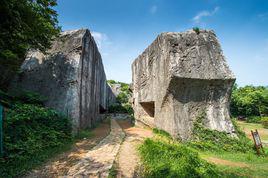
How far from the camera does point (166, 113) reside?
9.32 meters

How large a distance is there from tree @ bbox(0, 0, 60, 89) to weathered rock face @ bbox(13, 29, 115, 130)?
2.11 m

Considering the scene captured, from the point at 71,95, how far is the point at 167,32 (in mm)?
6386

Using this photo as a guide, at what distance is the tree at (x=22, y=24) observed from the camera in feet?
16.7

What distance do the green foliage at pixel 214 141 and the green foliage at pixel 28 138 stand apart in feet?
19.7

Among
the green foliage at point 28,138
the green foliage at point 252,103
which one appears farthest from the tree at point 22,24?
the green foliage at point 252,103

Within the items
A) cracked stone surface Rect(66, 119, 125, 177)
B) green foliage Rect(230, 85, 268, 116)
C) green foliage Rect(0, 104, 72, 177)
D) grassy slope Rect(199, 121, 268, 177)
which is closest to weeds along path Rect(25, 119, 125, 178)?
cracked stone surface Rect(66, 119, 125, 177)

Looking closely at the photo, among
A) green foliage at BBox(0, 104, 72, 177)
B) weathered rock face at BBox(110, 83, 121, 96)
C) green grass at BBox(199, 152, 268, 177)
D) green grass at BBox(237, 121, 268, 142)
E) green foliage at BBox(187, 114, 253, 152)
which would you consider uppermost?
weathered rock face at BBox(110, 83, 121, 96)

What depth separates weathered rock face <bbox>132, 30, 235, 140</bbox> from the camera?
8.45 meters

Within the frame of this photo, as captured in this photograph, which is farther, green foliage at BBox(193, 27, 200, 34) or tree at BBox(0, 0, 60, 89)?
green foliage at BBox(193, 27, 200, 34)

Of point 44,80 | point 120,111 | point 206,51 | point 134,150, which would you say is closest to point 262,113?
point 120,111

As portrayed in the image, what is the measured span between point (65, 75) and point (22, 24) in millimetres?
3665

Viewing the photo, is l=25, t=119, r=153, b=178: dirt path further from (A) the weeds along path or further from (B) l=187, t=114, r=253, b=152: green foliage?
(B) l=187, t=114, r=253, b=152: green foliage

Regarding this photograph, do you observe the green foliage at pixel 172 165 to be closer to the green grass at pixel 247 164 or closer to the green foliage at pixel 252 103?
the green grass at pixel 247 164

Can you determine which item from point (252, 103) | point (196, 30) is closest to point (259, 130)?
point (252, 103)
